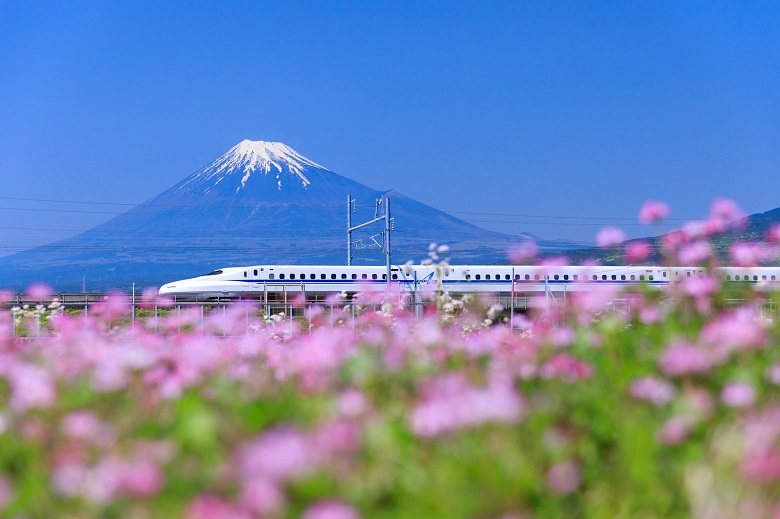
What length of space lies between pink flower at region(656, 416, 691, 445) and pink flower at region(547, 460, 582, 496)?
1.13 feet

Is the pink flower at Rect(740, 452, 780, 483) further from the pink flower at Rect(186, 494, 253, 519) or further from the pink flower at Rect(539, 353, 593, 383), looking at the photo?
the pink flower at Rect(186, 494, 253, 519)

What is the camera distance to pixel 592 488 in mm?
3027

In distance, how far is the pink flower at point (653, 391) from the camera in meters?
3.43

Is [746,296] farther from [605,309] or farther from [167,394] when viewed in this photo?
[167,394]

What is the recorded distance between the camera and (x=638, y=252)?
17.8 ft

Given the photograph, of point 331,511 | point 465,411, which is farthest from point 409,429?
point 331,511

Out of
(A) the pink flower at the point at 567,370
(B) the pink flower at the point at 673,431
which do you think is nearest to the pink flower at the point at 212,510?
(B) the pink flower at the point at 673,431

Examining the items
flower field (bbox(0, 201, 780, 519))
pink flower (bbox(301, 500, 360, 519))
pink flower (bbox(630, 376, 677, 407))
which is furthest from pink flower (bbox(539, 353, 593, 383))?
pink flower (bbox(301, 500, 360, 519))

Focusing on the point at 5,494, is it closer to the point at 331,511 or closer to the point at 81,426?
the point at 81,426

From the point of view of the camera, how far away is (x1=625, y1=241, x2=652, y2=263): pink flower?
17.6 feet

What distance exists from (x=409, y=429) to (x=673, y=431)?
2.87 feet

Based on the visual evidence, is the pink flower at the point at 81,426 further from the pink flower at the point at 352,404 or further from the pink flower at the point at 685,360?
the pink flower at the point at 685,360

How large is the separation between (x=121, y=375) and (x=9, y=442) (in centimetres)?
64

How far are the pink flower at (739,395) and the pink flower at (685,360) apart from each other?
0.54 ft
